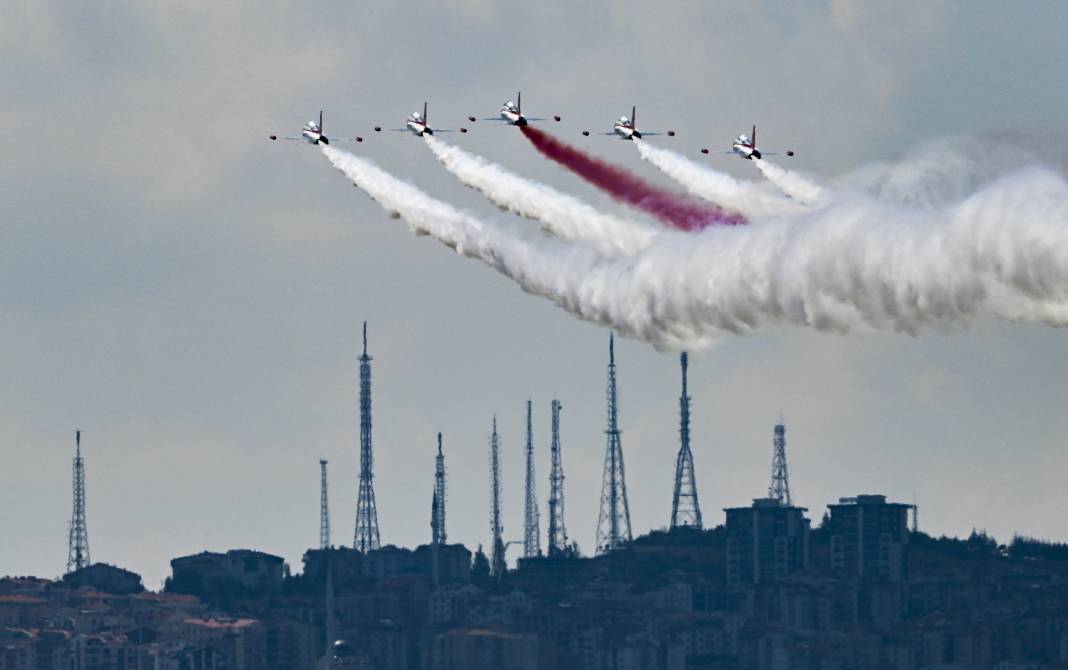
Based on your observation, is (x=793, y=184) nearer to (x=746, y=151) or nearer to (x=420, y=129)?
(x=746, y=151)

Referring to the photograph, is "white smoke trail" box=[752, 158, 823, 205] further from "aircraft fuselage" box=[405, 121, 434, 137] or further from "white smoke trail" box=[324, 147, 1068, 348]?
"aircraft fuselage" box=[405, 121, 434, 137]

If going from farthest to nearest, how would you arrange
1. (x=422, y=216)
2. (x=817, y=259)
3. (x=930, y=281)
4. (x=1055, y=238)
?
(x=422, y=216), (x=817, y=259), (x=930, y=281), (x=1055, y=238)

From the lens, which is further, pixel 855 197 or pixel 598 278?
pixel 598 278

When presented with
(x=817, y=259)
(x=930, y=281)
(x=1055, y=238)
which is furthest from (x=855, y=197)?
(x=1055, y=238)

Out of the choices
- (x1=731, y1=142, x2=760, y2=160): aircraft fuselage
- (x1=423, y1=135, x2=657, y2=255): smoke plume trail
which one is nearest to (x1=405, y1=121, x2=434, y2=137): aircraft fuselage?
(x1=423, y1=135, x2=657, y2=255): smoke plume trail

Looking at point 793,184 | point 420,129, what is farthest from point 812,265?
point 420,129

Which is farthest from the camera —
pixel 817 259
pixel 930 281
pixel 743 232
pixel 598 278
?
pixel 598 278

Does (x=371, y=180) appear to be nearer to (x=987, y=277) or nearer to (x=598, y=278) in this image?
(x=598, y=278)
